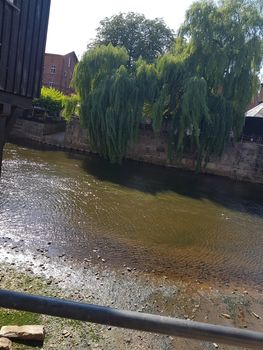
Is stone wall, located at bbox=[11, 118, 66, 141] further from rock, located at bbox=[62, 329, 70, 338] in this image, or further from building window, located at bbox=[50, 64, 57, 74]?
rock, located at bbox=[62, 329, 70, 338]

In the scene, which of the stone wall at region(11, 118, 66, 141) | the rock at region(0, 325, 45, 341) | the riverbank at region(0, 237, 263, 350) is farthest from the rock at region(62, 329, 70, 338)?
the stone wall at region(11, 118, 66, 141)

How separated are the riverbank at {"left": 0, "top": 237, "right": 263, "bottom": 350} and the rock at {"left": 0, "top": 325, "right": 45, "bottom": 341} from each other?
0.53ft

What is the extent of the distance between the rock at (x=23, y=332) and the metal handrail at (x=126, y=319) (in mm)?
3352

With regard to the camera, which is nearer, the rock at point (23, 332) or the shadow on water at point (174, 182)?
the rock at point (23, 332)

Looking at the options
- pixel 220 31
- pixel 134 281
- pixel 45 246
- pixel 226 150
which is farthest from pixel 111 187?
pixel 220 31

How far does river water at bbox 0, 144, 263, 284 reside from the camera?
7.91 meters

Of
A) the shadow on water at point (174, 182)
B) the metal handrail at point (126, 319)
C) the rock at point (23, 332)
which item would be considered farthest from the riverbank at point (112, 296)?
the shadow on water at point (174, 182)

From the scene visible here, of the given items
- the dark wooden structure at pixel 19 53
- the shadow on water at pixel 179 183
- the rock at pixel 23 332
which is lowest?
the rock at pixel 23 332

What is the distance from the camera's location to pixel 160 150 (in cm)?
2275

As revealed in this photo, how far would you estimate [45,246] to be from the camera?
7668mm

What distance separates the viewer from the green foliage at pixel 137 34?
109 feet

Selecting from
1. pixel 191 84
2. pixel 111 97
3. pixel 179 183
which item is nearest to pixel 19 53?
pixel 179 183

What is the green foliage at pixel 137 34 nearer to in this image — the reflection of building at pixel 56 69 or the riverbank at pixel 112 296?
the reflection of building at pixel 56 69

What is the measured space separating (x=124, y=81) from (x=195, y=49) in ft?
14.9
